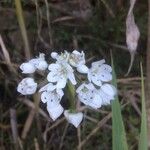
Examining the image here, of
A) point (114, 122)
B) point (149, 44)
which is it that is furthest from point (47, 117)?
point (114, 122)

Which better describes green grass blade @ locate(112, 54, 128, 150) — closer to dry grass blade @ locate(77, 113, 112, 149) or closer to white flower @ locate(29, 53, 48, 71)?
white flower @ locate(29, 53, 48, 71)

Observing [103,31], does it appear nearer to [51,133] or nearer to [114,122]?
[51,133]

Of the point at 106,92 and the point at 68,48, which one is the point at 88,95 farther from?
the point at 68,48

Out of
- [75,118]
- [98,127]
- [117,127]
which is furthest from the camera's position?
[98,127]

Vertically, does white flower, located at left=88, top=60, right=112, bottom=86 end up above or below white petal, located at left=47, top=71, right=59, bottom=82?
below

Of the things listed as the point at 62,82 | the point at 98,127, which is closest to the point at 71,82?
the point at 62,82

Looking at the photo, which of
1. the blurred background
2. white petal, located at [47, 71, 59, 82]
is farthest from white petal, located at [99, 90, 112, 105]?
the blurred background
